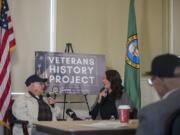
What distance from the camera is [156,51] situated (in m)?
6.61

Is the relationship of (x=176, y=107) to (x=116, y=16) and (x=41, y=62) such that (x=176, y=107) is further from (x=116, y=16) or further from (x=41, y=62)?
(x=116, y=16)

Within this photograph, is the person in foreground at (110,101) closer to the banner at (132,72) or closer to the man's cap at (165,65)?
the banner at (132,72)

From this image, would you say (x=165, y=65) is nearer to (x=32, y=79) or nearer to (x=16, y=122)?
(x=16, y=122)

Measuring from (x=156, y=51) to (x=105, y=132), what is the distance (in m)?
4.11

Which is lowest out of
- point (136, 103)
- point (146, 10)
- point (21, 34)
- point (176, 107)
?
point (136, 103)

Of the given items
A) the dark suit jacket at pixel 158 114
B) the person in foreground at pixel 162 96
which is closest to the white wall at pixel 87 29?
the person in foreground at pixel 162 96

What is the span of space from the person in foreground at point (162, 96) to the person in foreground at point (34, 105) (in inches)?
117

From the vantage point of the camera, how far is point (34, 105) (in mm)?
4996

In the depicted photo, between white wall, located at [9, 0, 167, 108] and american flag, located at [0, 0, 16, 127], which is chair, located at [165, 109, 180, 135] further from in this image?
white wall, located at [9, 0, 167, 108]

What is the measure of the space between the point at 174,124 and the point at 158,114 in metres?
0.09

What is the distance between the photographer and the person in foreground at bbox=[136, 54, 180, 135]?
5.97 ft

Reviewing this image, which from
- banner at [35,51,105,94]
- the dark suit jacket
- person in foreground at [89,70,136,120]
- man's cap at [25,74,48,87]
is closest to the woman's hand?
person in foreground at [89,70,136,120]

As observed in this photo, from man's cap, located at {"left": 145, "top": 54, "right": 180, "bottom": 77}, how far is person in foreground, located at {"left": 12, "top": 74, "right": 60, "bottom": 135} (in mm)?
2981

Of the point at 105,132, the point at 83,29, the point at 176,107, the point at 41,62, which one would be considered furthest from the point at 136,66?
the point at 176,107
